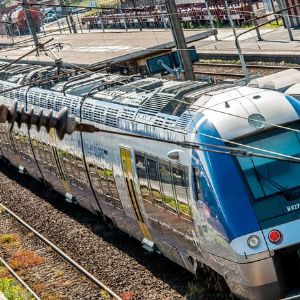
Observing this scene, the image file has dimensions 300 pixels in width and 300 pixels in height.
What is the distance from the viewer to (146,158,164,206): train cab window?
13.6 m

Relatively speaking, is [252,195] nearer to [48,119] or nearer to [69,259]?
[48,119]

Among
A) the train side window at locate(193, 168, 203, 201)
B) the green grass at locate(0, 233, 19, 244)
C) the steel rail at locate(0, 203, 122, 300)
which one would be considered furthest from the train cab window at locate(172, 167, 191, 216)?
the green grass at locate(0, 233, 19, 244)

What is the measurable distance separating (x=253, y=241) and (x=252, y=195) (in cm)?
62

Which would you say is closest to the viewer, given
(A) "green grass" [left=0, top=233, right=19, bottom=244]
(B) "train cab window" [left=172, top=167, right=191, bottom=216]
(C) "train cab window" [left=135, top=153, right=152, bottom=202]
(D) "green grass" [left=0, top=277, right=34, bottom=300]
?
(B) "train cab window" [left=172, top=167, right=191, bottom=216]

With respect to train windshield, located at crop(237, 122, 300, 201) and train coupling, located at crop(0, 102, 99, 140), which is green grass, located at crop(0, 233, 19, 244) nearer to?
train windshield, located at crop(237, 122, 300, 201)

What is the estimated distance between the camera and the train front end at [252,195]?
11.4 meters

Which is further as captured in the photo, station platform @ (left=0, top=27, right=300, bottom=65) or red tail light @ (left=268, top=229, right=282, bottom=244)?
station platform @ (left=0, top=27, right=300, bottom=65)

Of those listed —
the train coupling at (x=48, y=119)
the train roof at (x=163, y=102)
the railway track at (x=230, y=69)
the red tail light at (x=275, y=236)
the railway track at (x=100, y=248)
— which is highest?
the train coupling at (x=48, y=119)

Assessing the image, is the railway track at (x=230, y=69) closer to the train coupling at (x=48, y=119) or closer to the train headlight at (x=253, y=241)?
the train headlight at (x=253, y=241)

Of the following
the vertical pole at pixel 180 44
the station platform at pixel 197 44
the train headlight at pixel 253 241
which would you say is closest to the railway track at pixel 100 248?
the train headlight at pixel 253 241

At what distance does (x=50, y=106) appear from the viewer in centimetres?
2002

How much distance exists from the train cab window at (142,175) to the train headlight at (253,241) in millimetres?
2951

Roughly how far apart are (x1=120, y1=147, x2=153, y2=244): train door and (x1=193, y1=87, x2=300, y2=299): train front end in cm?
255

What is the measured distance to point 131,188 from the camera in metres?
14.9
